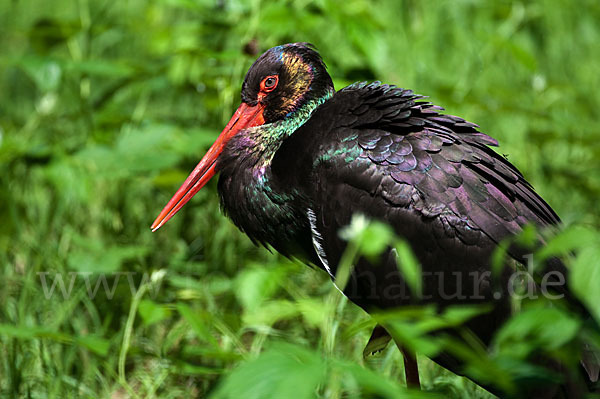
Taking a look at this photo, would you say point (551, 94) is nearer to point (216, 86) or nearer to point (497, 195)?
point (216, 86)

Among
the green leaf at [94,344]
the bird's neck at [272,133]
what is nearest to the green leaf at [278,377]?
the green leaf at [94,344]

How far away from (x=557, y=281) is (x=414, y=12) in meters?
2.85

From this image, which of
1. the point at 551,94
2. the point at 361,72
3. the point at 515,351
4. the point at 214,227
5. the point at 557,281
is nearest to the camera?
the point at 515,351

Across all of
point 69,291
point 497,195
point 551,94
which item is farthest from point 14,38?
point 497,195

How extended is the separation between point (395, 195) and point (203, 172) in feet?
2.53

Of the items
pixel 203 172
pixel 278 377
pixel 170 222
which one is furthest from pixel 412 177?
pixel 170 222

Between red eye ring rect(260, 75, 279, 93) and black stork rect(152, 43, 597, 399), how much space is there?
0.64 ft

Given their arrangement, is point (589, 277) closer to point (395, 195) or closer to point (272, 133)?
point (395, 195)

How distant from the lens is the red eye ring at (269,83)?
9.02ft

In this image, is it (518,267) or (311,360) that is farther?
(518,267)

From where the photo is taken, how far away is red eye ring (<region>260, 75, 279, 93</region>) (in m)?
2.75

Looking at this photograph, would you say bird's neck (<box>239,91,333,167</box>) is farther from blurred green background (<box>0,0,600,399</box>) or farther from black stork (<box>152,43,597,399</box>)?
blurred green background (<box>0,0,600,399</box>)

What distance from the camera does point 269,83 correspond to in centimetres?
276

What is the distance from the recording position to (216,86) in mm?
3354
